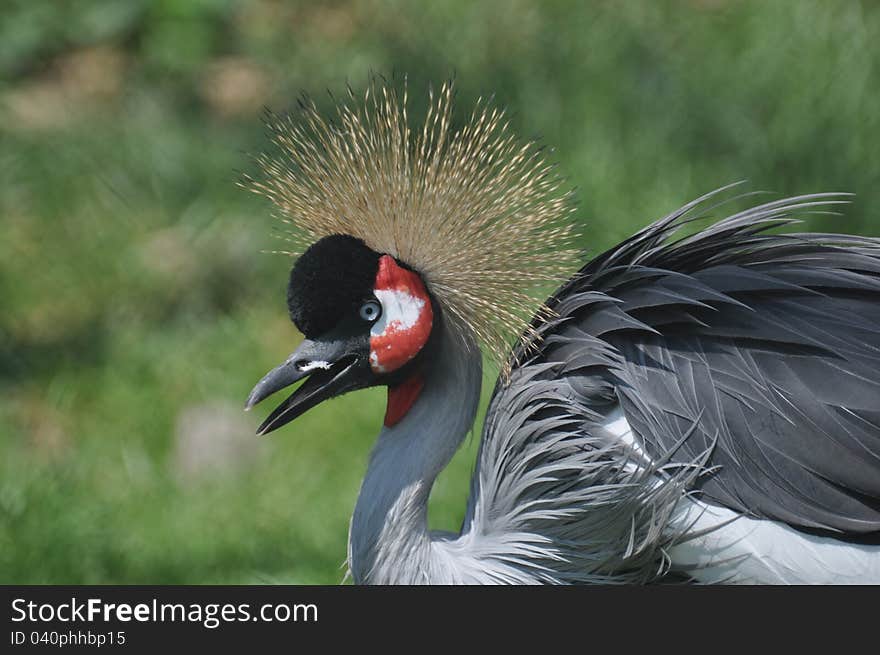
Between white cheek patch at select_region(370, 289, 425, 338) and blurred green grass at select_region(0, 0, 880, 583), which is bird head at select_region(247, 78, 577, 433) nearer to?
white cheek patch at select_region(370, 289, 425, 338)

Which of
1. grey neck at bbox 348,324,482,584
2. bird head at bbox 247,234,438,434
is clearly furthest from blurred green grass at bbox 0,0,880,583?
bird head at bbox 247,234,438,434

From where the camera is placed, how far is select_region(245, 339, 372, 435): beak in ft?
5.50

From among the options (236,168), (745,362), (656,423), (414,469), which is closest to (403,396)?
(414,469)

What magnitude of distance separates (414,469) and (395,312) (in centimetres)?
22

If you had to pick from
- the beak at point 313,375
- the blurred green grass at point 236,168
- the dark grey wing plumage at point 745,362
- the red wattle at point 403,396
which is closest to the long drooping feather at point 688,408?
the dark grey wing plumage at point 745,362

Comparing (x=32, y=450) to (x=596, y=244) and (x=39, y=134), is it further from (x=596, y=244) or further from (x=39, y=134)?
(x=596, y=244)

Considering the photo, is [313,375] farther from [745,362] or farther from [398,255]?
[745,362]

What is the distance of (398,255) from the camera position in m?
1.78

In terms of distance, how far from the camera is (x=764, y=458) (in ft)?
5.51

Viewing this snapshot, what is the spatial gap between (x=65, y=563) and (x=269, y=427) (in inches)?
27.4

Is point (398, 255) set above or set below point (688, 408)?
above

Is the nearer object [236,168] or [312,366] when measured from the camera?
[312,366]

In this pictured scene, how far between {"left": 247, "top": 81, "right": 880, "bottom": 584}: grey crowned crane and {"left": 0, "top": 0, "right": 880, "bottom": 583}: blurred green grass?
0.61 meters

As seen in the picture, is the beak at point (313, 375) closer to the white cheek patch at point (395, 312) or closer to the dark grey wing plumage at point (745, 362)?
the white cheek patch at point (395, 312)
